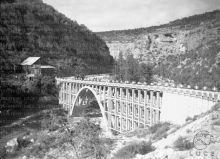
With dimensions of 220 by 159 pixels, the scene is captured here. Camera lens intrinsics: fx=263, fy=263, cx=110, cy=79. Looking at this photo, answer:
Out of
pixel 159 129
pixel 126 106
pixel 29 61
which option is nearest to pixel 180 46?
pixel 29 61

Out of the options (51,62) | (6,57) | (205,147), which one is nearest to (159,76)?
(51,62)

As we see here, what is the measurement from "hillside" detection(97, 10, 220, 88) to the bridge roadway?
1617 centimetres

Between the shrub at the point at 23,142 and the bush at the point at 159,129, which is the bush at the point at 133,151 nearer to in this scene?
the bush at the point at 159,129

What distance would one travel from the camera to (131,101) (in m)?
36.9

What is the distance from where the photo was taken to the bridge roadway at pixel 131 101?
95.9 ft

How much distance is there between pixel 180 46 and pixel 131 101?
88.0 metres

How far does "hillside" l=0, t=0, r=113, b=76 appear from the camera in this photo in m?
82.3

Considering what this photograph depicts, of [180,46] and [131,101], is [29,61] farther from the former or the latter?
[180,46]

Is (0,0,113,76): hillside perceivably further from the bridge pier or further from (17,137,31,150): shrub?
the bridge pier

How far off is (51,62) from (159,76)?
35854mm

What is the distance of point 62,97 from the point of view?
204 feet

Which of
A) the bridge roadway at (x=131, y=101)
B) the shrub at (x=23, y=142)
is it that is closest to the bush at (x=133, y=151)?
the bridge roadway at (x=131, y=101)

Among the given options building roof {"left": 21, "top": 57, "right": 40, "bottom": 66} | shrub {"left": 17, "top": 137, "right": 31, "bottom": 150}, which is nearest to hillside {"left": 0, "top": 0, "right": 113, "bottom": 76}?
building roof {"left": 21, "top": 57, "right": 40, "bottom": 66}

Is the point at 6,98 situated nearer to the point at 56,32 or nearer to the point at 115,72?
the point at 115,72
